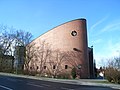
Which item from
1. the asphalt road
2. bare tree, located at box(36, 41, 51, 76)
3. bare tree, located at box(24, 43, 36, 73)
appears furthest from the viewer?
bare tree, located at box(36, 41, 51, 76)

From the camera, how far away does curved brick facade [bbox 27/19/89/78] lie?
182ft

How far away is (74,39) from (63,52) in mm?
4670

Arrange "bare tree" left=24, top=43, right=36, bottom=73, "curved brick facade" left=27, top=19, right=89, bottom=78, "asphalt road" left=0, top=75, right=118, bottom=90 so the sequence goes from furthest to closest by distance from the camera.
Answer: "bare tree" left=24, top=43, right=36, bottom=73 < "curved brick facade" left=27, top=19, right=89, bottom=78 < "asphalt road" left=0, top=75, right=118, bottom=90

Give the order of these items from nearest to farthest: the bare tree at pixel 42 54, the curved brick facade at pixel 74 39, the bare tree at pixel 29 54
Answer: the curved brick facade at pixel 74 39, the bare tree at pixel 29 54, the bare tree at pixel 42 54

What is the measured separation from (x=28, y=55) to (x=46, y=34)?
817 centimetres

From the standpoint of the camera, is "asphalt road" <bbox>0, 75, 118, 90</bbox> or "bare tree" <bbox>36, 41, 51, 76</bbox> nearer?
"asphalt road" <bbox>0, 75, 118, 90</bbox>

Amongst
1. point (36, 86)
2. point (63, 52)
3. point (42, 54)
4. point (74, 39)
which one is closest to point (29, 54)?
point (42, 54)

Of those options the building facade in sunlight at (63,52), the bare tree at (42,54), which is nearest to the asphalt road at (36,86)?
the building facade in sunlight at (63,52)

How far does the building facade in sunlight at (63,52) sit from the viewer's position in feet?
182

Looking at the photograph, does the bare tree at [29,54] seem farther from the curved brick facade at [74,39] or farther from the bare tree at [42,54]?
the curved brick facade at [74,39]

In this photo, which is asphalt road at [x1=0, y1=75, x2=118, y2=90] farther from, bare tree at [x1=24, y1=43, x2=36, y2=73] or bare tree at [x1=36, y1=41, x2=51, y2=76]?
bare tree at [x1=36, y1=41, x2=51, y2=76]

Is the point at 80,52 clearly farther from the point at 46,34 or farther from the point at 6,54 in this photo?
the point at 6,54

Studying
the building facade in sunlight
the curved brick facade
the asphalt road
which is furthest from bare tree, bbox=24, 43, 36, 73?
the asphalt road

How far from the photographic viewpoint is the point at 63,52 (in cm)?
5834
